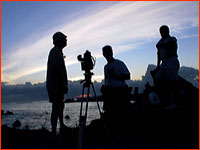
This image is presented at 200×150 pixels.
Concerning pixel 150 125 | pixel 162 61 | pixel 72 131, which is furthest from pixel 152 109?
pixel 72 131

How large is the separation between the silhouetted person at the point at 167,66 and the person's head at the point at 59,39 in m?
2.96

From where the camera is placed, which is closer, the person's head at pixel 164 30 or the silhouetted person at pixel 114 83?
the silhouetted person at pixel 114 83

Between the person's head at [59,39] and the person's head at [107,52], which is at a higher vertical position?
the person's head at [59,39]

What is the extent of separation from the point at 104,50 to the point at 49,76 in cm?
171

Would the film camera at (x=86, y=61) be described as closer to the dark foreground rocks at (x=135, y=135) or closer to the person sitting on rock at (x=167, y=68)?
the dark foreground rocks at (x=135, y=135)

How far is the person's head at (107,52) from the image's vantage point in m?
6.07

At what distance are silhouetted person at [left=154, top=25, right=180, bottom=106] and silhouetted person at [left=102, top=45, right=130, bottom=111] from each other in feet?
3.95

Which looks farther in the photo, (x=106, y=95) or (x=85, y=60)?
(x=106, y=95)

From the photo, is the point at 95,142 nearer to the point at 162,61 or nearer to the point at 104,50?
the point at 104,50

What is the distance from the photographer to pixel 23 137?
23.3 feet

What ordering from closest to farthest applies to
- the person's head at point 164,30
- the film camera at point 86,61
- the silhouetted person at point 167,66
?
the film camera at point 86,61, the silhouetted person at point 167,66, the person's head at point 164,30

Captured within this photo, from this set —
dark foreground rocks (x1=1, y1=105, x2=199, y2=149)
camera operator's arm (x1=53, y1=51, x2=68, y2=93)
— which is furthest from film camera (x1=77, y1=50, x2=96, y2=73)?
dark foreground rocks (x1=1, y1=105, x2=199, y2=149)

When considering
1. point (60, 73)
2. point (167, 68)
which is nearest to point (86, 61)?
point (60, 73)

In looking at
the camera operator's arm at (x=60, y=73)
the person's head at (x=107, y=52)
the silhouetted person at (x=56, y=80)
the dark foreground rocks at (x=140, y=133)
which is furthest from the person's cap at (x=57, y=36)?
the dark foreground rocks at (x=140, y=133)
